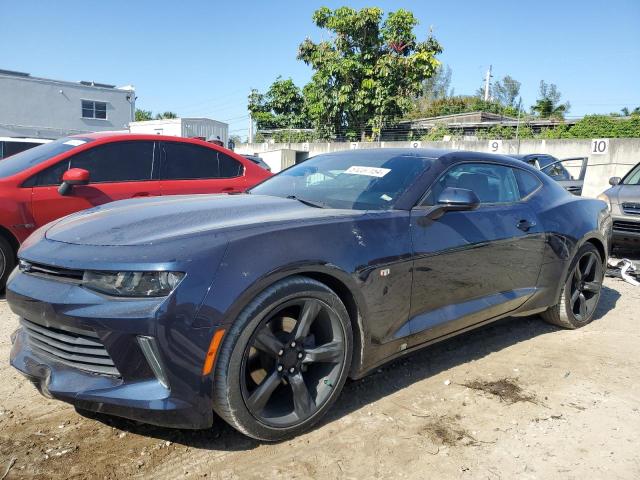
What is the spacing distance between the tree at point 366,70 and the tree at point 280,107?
510cm

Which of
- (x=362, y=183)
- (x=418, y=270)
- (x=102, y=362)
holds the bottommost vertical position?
(x=102, y=362)

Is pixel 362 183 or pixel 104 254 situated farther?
pixel 362 183

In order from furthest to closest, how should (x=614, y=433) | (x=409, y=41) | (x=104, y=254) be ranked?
(x=409, y=41) → (x=614, y=433) → (x=104, y=254)

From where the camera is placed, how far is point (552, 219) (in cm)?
405

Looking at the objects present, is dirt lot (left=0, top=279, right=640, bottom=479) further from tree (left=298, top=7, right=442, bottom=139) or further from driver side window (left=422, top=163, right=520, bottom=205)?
tree (left=298, top=7, right=442, bottom=139)

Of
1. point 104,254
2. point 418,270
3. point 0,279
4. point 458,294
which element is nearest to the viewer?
point 104,254

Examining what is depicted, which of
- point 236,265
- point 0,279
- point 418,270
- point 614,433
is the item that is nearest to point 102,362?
point 236,265

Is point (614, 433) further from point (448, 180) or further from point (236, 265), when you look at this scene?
point (236, 265)

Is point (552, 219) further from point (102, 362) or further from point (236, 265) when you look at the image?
point (102, 362)

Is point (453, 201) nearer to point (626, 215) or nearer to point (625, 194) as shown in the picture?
point (626, 215)

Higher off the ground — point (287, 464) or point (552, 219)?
point (552, 219)

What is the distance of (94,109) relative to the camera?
29969 millimetres

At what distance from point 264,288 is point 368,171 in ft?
4.71

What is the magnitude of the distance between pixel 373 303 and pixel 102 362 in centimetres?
132
